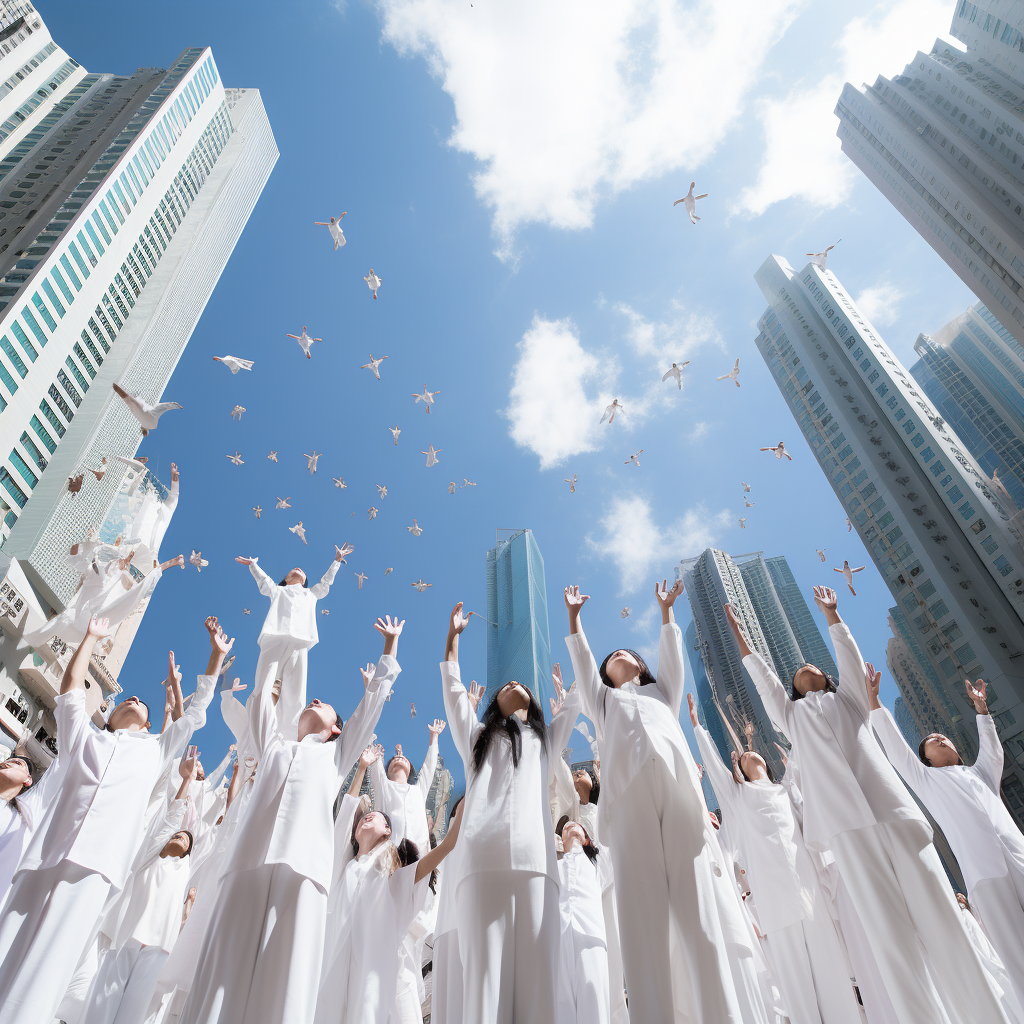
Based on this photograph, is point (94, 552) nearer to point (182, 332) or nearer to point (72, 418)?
point (72, 418)

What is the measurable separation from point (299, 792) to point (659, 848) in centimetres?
205

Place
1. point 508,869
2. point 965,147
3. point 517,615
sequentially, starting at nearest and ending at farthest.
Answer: point 508,869, point 965,147, point 517,615

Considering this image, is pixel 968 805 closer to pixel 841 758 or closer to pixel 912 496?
pixel 841 758

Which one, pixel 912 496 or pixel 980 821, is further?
pixel 912 496

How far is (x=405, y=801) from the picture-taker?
622 centimetres

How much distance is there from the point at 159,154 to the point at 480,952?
5687 cm

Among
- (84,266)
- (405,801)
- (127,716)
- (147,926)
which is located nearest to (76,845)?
(127,716)

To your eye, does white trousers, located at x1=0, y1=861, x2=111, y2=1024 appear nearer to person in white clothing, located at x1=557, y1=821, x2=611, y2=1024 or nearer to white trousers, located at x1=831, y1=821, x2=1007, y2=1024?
person in white clothing, located at x1=557, y1=821, x2=611, y2=1024

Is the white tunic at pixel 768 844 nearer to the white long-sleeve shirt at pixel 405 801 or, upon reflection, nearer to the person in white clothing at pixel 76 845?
the white long-sleeve shirt at pixel 405 801

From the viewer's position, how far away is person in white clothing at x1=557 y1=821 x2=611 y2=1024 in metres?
4.06

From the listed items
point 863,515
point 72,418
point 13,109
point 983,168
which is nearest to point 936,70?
point 983,168

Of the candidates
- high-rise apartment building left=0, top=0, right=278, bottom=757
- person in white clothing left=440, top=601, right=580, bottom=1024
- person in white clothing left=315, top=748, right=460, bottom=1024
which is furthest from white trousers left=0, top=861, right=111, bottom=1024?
high-rise apartment building left=0, top=0, right=278, bottom=757

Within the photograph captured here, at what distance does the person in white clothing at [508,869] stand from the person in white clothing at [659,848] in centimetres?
37

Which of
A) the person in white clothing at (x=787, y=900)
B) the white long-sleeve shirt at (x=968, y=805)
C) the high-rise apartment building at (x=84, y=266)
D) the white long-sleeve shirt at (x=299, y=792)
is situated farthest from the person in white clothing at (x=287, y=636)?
the high-rise apartment building at (x=84, y=266)
